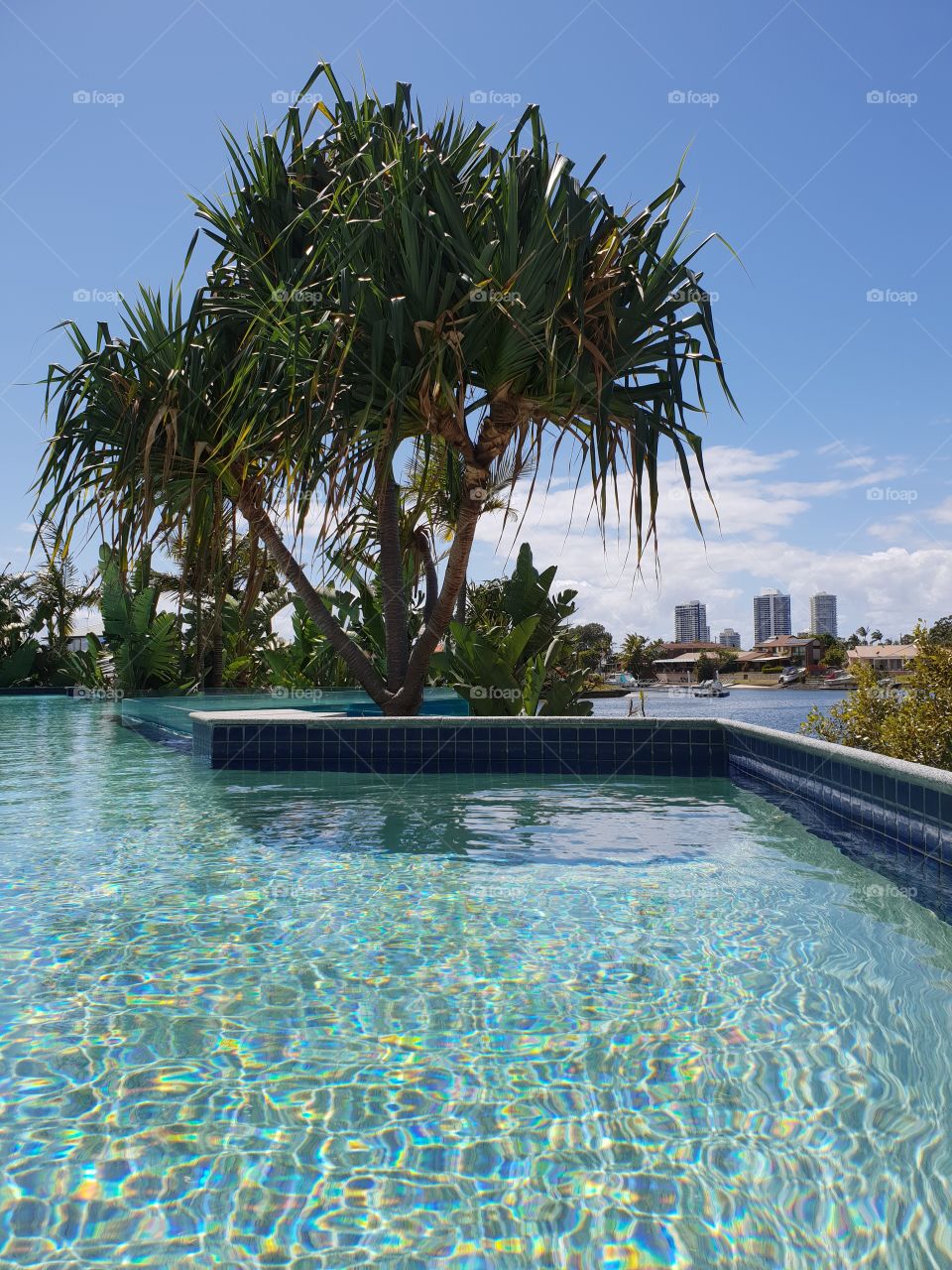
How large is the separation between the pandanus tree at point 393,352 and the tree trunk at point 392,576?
0.03 m

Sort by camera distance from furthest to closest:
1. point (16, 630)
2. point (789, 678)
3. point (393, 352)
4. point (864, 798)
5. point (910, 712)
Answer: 1. point (789, 678)
2. point (16, 630)
3. point (910, 712)
4. point (393, 352)
5. point (864, 798)

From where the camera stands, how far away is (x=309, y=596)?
9.22 meters

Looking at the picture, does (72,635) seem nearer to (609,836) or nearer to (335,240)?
(335,240)

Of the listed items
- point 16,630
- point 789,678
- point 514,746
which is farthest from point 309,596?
point 789,678

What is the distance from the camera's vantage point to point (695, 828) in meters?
5.84

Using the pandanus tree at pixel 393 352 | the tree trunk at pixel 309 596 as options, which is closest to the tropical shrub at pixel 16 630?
the pandanus tree at pixel 393 352

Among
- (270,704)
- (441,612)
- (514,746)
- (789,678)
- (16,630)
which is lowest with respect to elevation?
(789,678)

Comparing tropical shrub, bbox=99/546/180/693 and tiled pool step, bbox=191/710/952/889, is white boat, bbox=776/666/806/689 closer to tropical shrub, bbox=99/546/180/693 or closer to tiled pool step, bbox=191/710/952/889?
tropical shrub, bbox=99/546/180/693

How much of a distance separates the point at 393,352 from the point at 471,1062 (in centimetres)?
643

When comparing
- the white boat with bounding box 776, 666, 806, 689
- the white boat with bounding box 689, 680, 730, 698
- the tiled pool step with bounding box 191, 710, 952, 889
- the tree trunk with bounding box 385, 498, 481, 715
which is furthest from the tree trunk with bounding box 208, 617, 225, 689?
the white boat with bounding box 776, 666, 806, 689

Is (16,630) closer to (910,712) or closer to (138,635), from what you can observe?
(138,635)

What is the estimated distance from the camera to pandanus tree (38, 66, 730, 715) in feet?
24.2

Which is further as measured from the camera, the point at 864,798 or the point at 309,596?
the point at 309,596

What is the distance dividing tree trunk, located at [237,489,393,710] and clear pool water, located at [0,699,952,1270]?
455cm
